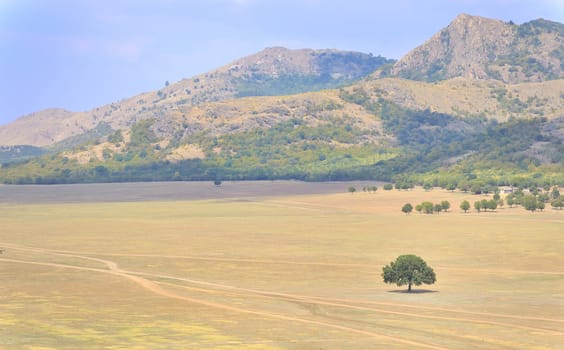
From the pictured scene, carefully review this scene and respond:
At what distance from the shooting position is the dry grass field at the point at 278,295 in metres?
94.0

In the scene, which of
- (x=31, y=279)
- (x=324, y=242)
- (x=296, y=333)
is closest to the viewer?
(x=296, y=333)

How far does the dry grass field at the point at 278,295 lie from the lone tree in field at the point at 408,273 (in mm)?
1789

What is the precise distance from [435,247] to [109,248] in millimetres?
55134

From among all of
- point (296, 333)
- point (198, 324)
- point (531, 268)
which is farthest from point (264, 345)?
point (531, 268)

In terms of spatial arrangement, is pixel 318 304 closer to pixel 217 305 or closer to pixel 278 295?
pixel 278 295

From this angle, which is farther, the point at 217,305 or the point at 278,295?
the point at 278,295

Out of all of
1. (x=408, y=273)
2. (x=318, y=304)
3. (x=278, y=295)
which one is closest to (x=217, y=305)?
(x=318, y=304)

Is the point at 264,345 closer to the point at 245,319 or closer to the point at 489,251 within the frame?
the point at 245,319

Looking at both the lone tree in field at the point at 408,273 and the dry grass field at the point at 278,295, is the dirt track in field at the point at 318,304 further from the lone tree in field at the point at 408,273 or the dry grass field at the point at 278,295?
the lone tree in field at the point at 408,273

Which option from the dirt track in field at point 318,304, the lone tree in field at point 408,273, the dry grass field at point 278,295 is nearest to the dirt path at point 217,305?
the dirt track in field at point 318,304

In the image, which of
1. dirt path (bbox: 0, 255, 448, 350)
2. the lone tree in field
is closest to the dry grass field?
dirt path (bbox: 0, 255, 448, 350)

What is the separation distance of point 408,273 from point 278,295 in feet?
53.7

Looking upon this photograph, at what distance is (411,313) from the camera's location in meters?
111

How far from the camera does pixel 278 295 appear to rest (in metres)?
126
